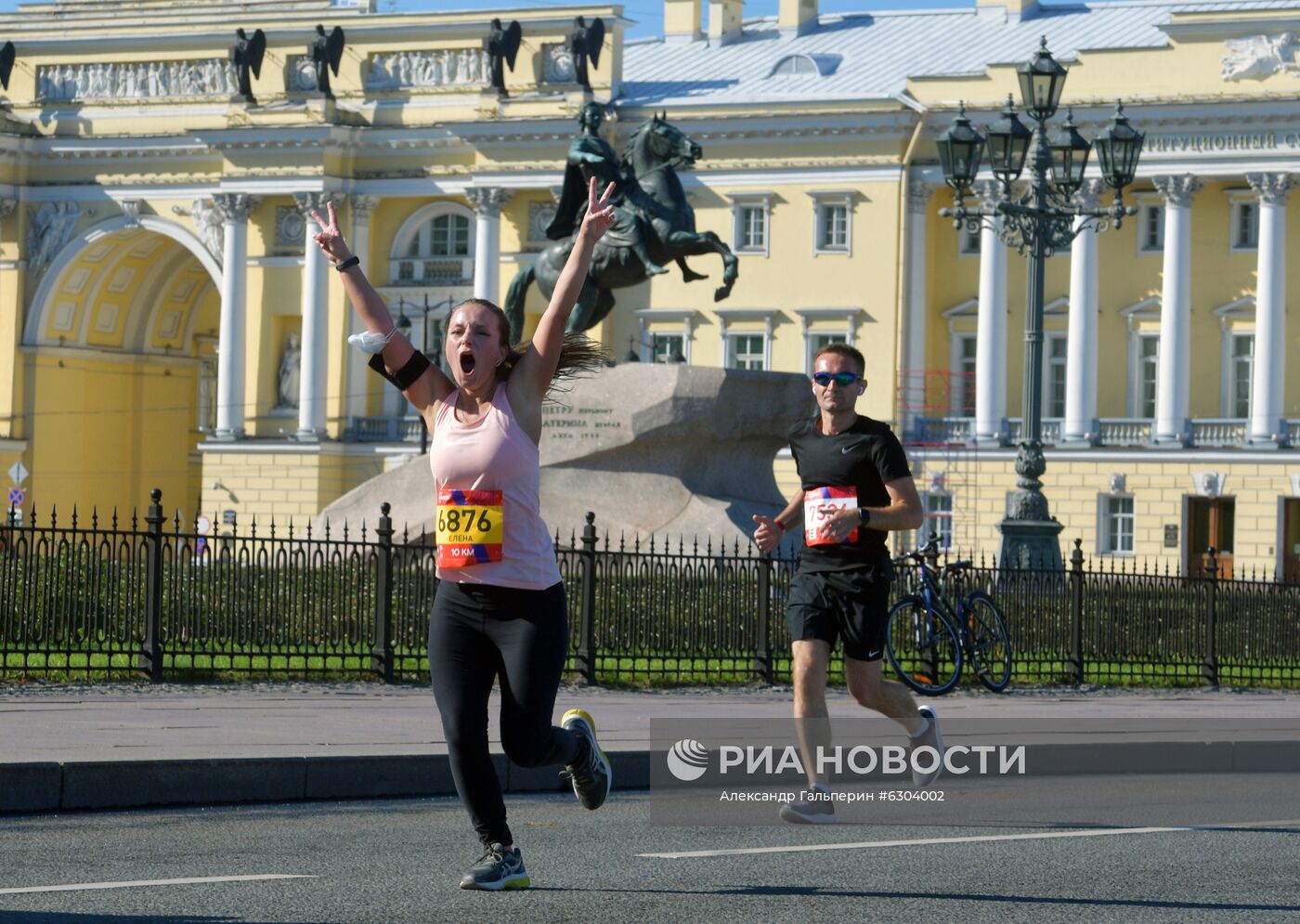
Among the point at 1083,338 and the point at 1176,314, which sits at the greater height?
the point at 1176,314

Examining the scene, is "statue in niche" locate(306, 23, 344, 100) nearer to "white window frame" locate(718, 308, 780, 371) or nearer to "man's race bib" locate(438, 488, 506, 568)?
"white window frame" locate(718, 308, 780, 371)

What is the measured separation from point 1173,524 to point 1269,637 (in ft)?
139

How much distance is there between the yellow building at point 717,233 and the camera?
68.5 m

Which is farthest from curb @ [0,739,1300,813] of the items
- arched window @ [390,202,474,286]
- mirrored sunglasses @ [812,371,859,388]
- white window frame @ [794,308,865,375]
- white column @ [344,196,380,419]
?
arched window @ [390,202,474,286]

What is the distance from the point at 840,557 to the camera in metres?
10.8

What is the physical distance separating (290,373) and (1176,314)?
24942mm

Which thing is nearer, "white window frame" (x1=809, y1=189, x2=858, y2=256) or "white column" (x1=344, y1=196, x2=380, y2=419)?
"white window frame" (x1=809, y1=189, x2=858, y2=256)

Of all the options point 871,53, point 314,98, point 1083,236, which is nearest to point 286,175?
point 314,98

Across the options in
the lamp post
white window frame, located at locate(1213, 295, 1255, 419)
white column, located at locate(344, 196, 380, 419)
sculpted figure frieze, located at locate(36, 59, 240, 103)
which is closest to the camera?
the lamp post

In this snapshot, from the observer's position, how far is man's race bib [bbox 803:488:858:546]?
35.2ft

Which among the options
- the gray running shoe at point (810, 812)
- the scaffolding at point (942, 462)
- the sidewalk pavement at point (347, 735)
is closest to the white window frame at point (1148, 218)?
the scaffolding at point (942, 462)

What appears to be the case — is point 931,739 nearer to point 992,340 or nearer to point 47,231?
point 992,340

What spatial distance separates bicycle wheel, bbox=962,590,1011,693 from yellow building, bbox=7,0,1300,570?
45.9 meters

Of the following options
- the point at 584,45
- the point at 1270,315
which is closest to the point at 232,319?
the point at 584,45
